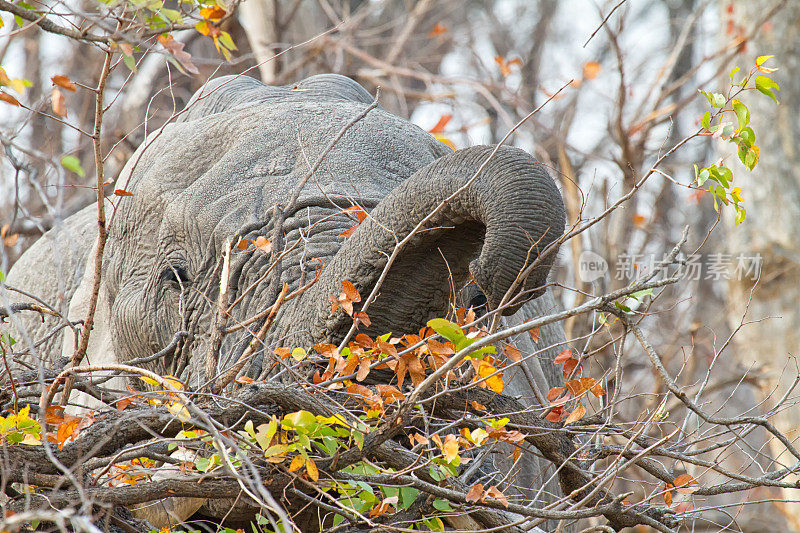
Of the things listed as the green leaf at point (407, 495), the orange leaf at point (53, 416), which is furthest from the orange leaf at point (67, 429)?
the green leaf at point (407, 495)

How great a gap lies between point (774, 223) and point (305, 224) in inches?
201

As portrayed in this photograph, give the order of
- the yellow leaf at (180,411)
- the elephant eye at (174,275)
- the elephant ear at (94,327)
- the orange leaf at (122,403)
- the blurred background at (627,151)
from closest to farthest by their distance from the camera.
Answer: the yellow leaf at (180,411) → the orange leaf at (122,403) → the elephant eye at (174,275) → the elephant ear at (94,327) → the blurred background at (627,151)

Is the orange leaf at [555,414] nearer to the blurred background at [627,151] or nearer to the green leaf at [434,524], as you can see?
the green leaf at [434,524]

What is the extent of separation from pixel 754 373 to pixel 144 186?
16.5ft

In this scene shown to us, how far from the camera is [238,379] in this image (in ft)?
8.13

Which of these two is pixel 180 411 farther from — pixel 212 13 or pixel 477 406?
pixel 212 13

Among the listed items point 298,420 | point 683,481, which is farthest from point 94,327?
point 683,481

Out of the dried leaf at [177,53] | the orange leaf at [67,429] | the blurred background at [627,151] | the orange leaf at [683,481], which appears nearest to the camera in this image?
the orange leaf at [67,429]

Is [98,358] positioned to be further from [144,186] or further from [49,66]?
[49,66]

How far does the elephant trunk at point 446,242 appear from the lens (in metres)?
2.26

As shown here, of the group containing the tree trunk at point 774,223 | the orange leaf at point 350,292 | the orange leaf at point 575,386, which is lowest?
the tree trunk at point 774,223

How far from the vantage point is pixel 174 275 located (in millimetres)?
3557

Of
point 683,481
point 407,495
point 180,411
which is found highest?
point 180,411

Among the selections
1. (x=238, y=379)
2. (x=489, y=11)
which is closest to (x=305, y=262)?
(x=238, y=379)
